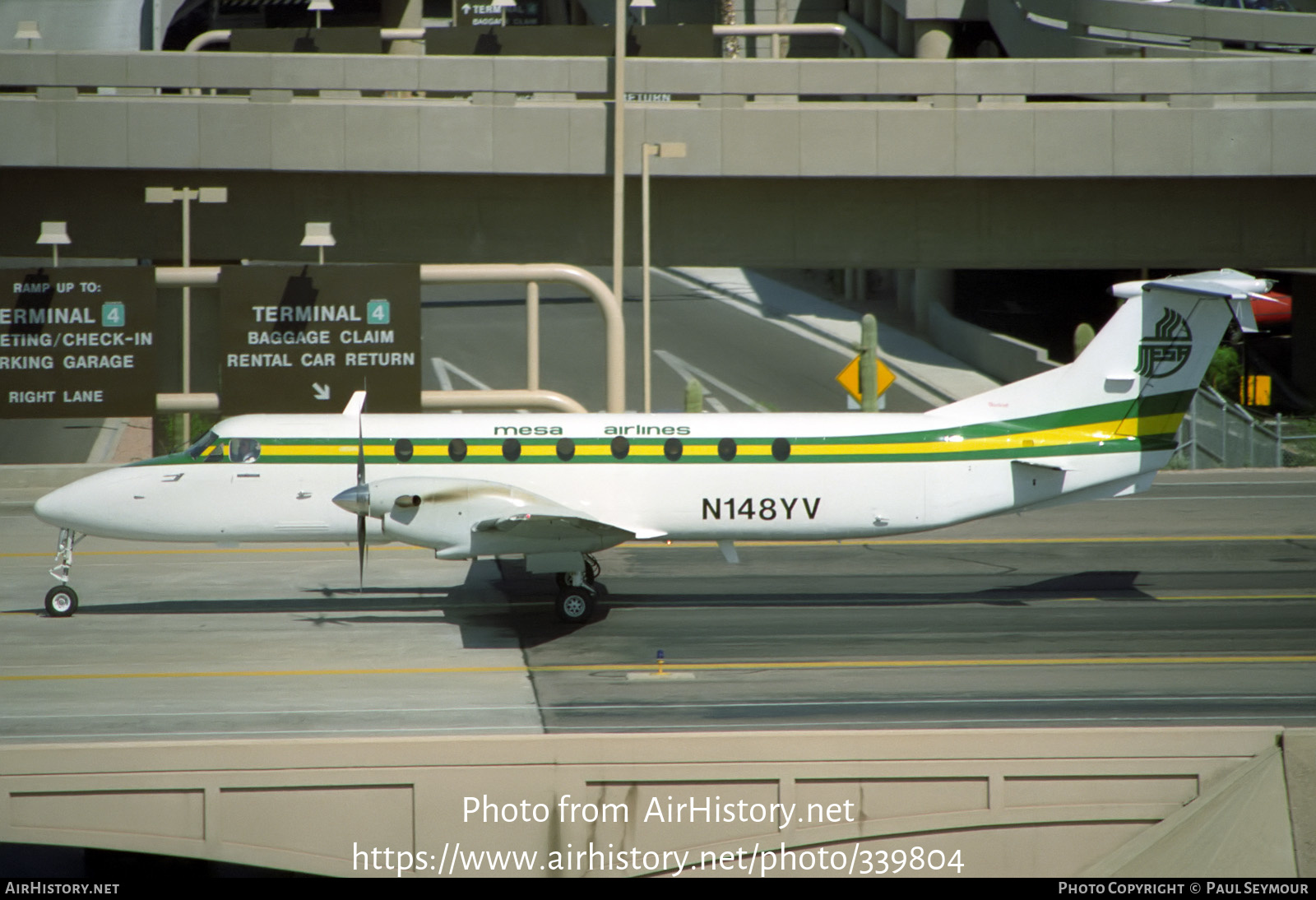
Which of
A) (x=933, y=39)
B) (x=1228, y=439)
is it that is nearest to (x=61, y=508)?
(x=1228, y=439)

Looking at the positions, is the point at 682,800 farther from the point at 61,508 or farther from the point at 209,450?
the point at 61,508

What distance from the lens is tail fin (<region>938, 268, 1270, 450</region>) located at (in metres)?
21.2

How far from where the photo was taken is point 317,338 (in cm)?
2922

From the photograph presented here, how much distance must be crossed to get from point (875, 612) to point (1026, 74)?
19896 mm

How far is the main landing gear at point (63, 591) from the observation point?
20.7 meters

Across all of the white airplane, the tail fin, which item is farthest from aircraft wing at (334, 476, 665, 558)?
the tail fin

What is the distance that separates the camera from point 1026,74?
35.2 meters

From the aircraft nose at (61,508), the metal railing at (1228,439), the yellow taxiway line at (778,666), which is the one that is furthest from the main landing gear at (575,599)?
the metal railing at (1228,439)

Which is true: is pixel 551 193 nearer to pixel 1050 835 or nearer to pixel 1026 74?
pixel 1026 74

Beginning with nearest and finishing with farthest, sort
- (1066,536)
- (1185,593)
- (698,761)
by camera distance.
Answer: (698,761)
(1185,593)
(1066,536)

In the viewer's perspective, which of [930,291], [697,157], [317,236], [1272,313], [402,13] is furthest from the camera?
[402,13]

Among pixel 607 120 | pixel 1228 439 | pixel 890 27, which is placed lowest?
pixel 1228 439

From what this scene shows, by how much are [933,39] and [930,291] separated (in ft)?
32.6

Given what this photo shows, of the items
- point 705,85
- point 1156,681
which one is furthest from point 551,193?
point 1156,681
